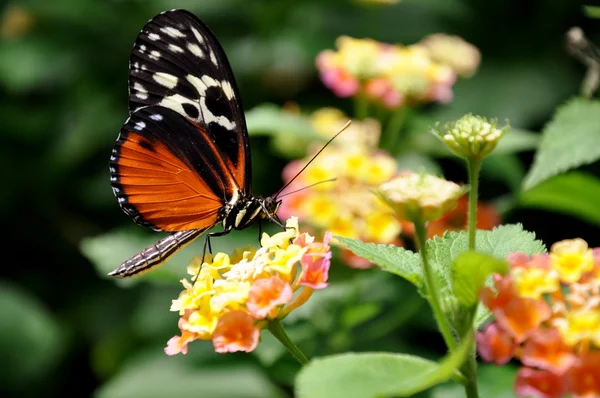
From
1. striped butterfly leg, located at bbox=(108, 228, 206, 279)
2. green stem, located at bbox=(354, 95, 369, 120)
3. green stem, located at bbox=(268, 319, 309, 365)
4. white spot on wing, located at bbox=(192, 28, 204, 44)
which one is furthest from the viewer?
green stem, located at bbox=(354, 95, 369, 120)

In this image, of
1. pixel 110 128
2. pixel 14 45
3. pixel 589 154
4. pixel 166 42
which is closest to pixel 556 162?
pixel 589 154

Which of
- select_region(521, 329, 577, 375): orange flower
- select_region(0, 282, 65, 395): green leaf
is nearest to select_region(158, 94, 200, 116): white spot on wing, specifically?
select_region(521, 329, 577, 375): orange flower

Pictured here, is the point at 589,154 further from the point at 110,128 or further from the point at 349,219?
the point at 110,128

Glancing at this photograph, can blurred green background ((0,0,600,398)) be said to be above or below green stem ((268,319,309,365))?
below

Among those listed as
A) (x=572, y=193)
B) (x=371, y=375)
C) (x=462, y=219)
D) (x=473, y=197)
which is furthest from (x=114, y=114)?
(x=371, y=375)

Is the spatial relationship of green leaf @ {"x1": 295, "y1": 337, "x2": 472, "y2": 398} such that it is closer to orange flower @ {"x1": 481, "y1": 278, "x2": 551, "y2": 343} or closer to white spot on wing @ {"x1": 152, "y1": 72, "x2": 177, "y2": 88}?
orange flower @ {"x1": 481, "y1": 278, "x2": 551, "y2": 343}

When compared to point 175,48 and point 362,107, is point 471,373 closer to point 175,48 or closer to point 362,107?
point 175,48

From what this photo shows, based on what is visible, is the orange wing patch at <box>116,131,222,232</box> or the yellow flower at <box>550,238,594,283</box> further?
the orange wing patch at <box>116,131,222,232</box>

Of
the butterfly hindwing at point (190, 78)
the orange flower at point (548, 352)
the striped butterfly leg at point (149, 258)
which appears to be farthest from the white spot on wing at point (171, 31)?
the orange flower at point (548, 352)

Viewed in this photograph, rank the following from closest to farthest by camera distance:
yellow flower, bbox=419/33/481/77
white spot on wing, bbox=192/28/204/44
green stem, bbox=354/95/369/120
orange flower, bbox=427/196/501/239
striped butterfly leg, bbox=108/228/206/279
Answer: striped butterfly leg, bbox=108/228/206/279 → white spot on wing, bbox=192/28/204/44 → orange flower, bbox=427/196/501/239 → green stem, bbox=354/95/369/120 → yellow flower, bbox=419/33/481/77
